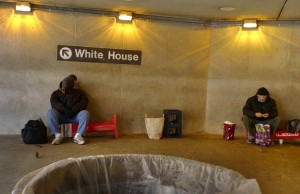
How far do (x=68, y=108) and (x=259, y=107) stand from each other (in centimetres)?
372

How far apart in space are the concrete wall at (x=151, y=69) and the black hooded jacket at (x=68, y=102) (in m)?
0.35

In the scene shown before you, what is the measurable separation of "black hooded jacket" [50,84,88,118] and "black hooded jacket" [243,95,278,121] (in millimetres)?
3202

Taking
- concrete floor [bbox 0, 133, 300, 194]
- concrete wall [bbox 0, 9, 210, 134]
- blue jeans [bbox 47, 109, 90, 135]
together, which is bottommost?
concrete floor [bbox 0, 133, 300, 194]

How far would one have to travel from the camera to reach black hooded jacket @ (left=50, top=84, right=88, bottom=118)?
19.6ft

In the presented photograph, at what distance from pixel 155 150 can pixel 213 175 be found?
8.91ft

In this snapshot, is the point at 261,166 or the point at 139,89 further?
the point at 139,89

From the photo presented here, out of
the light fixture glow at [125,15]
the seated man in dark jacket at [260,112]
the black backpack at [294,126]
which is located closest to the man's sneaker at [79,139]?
the light fixture glow at [125,15]

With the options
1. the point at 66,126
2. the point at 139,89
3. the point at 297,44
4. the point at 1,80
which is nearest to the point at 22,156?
the point at 66,126

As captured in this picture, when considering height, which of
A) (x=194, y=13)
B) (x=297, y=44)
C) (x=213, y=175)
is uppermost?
(x=194, y=13)

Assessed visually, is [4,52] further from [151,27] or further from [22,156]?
[151,27]

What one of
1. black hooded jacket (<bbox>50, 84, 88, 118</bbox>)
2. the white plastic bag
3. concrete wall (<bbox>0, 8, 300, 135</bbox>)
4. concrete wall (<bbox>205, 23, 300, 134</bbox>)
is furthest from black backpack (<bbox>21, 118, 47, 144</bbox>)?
concrete wall (<bbox>205, 23, 300, 134</bbox>)

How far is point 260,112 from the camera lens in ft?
21.6

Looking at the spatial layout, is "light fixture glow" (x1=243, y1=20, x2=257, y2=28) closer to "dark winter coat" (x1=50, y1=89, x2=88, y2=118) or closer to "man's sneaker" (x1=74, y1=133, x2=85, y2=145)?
"dark winter coat" (x1=50, y1=89, x2=88, y2=118)

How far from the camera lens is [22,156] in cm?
487
